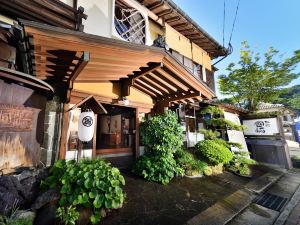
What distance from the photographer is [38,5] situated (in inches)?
198

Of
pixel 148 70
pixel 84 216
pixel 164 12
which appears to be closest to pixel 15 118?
pixel 84 216

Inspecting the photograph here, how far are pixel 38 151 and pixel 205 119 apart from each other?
10.4 metres

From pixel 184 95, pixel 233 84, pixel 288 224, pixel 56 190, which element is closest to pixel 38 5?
pixel 56 190

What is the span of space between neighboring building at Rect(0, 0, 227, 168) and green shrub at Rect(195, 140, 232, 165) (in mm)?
2261

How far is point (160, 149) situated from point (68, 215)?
13.2ft

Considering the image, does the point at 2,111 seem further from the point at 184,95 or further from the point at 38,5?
the point at 184,95

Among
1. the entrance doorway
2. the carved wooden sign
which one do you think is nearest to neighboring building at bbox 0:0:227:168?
the carved wooden sign

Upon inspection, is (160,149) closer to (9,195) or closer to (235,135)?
(9,195)

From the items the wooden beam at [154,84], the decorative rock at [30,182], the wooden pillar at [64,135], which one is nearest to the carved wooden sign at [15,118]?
the wooden pillar at [64,135]

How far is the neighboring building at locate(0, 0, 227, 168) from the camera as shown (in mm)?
3980

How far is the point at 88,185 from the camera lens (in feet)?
12.8

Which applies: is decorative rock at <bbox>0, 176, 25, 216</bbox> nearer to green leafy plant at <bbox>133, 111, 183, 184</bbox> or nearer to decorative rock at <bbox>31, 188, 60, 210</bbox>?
decorative rock at <bbox>31, 188, 60, 210</bbox>

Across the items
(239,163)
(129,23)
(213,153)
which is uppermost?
(129,23)

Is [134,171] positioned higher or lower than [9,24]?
lower
